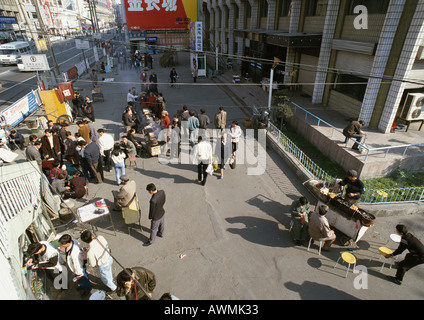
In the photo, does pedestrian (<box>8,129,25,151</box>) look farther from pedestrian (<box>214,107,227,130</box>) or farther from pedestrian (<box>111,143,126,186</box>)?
pedestrian (<box>214,107,227,130</box>)

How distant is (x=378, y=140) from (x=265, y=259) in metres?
7.81

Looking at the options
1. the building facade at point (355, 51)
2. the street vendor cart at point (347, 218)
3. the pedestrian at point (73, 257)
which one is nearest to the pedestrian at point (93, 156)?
the pedestrian at point (73, 257)

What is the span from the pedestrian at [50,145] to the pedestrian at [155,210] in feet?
18.5

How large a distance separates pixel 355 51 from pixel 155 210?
11950 millimetres

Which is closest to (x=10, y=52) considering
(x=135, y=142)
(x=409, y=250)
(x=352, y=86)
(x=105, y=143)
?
(x=135, y=142)

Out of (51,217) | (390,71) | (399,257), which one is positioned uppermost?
(390,71)

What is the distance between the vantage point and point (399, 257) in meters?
6.23

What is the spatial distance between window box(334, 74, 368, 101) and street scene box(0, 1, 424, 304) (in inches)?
61.2

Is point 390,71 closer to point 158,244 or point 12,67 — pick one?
point 158,244

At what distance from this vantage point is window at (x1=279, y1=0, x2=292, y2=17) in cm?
1820

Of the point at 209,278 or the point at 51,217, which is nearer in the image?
the point at 209,278

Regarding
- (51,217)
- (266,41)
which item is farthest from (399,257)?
(266,41)

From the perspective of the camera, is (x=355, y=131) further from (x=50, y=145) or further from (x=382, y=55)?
(x=50, y=145)

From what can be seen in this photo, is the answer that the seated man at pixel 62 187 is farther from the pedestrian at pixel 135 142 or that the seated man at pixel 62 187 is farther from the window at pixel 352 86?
the window at pixel 352 86
